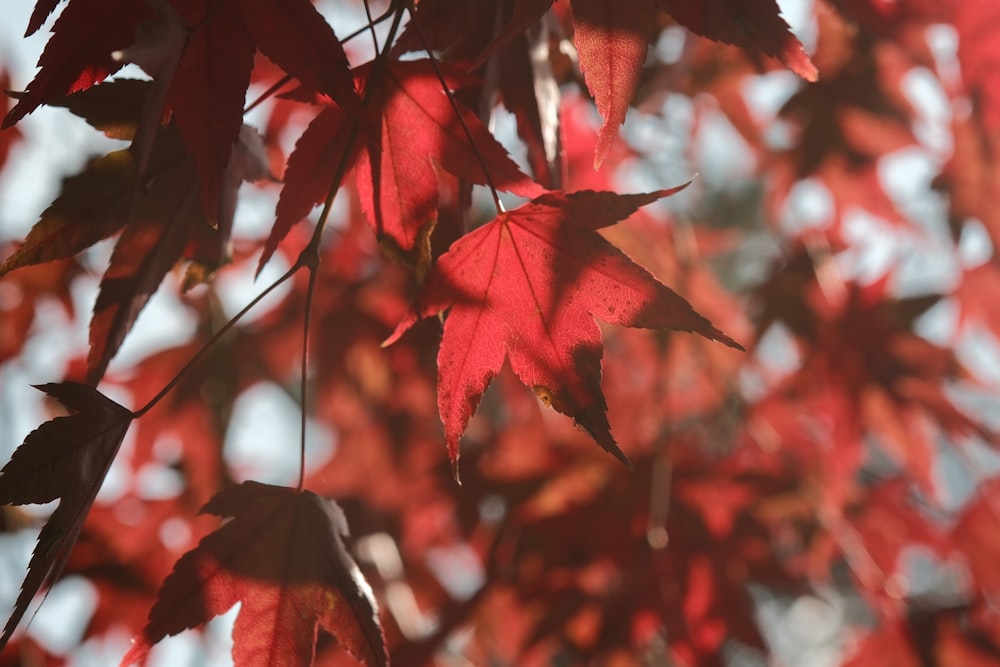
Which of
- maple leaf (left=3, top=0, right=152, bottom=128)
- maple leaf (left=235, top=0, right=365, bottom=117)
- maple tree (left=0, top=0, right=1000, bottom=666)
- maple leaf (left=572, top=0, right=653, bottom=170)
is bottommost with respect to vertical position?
maple tree (left=0, top=0, right=1000, bottom=666)

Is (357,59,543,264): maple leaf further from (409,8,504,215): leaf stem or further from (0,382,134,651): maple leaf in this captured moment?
(0,382,134,651): maple leaf

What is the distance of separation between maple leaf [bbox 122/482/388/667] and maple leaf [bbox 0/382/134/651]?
0.28ft

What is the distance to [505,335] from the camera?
0.63 m

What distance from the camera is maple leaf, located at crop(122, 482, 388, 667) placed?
58cm

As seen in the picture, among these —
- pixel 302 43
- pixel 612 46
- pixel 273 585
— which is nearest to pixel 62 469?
pixel 273 585

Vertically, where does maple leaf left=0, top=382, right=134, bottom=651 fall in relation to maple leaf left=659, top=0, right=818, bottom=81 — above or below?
below

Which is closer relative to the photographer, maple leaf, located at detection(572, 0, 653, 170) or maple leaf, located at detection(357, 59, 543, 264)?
maple leaf, located at detection(572, 0, 653, 170)

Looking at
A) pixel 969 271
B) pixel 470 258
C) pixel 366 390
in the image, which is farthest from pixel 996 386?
pixel 470 258

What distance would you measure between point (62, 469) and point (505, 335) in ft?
0.99

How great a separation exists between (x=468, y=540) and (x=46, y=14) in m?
1.15

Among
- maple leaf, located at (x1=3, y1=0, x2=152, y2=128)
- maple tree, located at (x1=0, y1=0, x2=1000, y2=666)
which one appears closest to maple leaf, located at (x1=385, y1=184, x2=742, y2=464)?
maple tree, located at (x1=0, y1=0, x2=1000, y2=666)

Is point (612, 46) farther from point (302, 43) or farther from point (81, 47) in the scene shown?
point (81, 47)

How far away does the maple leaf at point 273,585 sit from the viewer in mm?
580

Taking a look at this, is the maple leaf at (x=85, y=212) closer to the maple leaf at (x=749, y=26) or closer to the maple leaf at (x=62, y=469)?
the maple leaf at (x=62, y=469)
